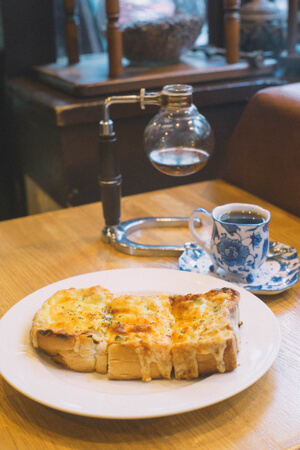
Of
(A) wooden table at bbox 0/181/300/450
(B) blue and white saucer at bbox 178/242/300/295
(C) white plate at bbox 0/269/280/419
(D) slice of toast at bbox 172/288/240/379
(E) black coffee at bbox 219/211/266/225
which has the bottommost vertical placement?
(A) wooden table at bbox 0/181/300/450

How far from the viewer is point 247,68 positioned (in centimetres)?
209

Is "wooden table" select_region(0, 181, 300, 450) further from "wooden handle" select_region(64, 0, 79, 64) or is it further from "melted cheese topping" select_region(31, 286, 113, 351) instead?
"wooden handle" select_region(64, 0, 79, 64)

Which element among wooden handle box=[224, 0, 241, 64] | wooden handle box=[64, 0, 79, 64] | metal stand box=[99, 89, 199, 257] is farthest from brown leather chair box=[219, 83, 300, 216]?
wooden handle box=[64, 0, 79, 64]

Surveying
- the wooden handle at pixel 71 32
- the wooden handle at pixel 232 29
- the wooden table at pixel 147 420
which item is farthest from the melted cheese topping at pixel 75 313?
the wooden handle at pixel 71 32

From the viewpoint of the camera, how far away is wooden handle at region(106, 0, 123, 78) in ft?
5.75

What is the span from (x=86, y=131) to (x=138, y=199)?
19.1 inches

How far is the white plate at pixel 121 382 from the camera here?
0.68m

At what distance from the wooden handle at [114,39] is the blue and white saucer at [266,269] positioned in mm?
945

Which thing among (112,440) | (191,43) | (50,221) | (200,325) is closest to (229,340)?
(200,325)

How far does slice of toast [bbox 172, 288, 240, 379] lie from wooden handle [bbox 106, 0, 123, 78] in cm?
122

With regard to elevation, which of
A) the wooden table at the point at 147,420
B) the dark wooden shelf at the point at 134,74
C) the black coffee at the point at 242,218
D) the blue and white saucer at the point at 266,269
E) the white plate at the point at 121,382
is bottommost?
the wooden table at the point at 147,420

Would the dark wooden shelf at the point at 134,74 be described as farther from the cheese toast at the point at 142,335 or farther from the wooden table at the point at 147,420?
the cheese toast at the point at 142,335

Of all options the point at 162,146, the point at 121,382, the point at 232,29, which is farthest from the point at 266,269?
the point at 232,29

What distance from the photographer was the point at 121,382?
747mm
